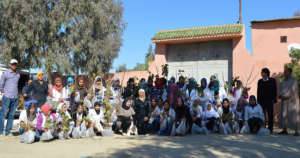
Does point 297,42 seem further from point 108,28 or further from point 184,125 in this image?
point 108,28

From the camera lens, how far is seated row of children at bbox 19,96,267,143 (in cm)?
614

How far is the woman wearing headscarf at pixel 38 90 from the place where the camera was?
6.31m

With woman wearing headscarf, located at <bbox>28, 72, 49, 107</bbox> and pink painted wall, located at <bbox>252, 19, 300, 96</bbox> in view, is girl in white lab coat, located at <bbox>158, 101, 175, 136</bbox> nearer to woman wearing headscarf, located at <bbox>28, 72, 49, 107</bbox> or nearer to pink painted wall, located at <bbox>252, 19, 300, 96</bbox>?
woman wearing headscarf, located at <bbox>28, 72, 49, 107</bbox>

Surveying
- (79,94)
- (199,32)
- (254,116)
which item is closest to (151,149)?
(79,94)

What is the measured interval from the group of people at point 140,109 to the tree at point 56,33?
27.3 ft

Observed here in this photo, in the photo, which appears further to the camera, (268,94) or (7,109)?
(268,94)

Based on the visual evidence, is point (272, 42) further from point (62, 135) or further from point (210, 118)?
point (62, 135)

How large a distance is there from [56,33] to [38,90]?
31.9 feet

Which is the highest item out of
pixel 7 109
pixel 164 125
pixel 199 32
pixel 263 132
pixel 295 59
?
pixel 199 32

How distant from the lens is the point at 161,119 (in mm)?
6996

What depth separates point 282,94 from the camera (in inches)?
259

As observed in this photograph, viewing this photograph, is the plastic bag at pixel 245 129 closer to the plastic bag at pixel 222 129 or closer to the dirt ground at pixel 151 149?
the plastic bag at pixel 222 129

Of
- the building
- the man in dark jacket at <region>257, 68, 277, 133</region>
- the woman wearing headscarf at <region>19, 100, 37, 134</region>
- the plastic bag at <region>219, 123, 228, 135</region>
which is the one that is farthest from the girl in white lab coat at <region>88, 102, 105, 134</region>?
the building

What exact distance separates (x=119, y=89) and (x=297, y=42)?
6.85 metres
